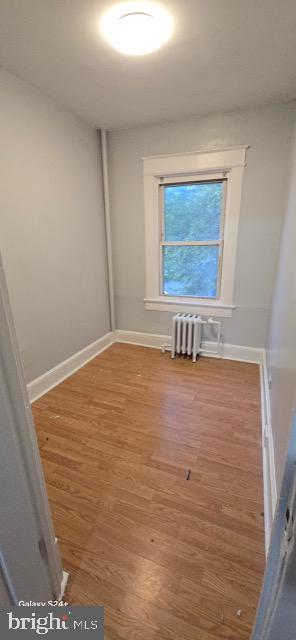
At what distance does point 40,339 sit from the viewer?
2.30 meters

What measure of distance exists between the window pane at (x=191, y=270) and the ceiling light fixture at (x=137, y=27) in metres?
1.67

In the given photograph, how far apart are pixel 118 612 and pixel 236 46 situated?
9.48ft

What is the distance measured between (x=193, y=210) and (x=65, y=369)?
215cm

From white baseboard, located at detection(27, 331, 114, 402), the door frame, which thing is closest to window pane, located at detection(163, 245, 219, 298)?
white baseboard, located at detection(27, 331, 114, 402)

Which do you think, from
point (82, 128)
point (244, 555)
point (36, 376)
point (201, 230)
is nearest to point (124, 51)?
point (82, 128)

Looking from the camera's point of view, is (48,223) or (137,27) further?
(48,223)

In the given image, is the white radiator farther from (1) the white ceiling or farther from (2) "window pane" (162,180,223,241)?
(1) the white ceiling

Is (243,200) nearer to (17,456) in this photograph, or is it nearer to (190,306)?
(190,306)

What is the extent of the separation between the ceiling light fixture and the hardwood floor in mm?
2423

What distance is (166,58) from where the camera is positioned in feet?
5.41

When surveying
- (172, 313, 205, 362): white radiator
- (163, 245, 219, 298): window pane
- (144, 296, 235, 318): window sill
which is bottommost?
(172, 313, 205, 362): white radiator

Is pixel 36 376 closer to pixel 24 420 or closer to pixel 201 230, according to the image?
pixel 24 420

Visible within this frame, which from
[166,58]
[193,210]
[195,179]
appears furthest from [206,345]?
[166,58]

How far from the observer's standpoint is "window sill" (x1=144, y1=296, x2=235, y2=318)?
2891 mm
